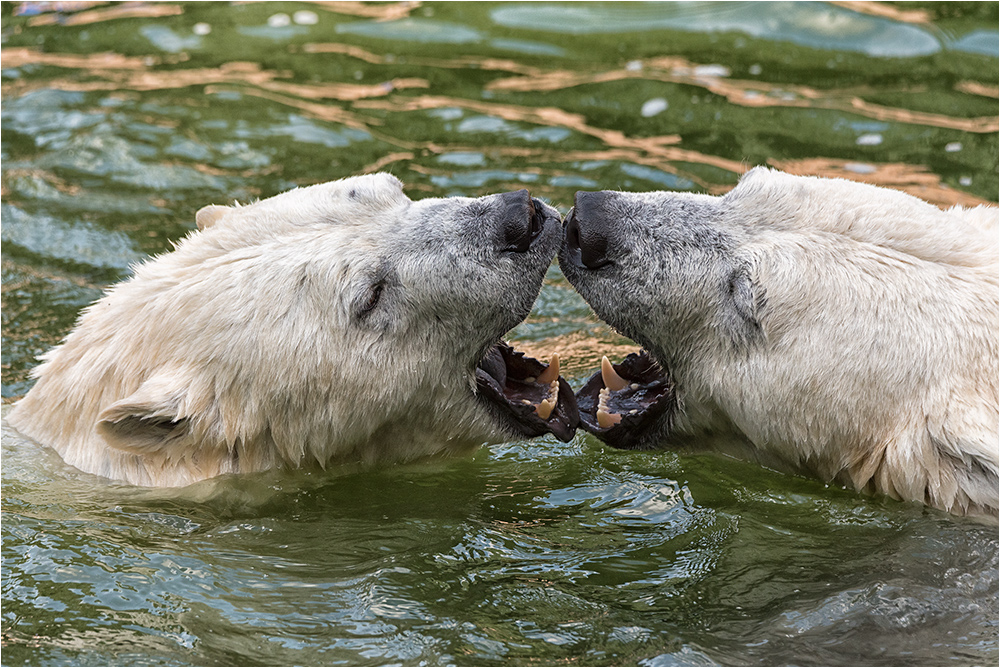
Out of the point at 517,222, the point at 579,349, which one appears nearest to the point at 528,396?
the point at 517,222

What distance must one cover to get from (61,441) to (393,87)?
19.7 feet

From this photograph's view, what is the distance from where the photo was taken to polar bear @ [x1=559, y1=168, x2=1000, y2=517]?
4.42 meters

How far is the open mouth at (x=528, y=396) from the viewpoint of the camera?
5.12 m

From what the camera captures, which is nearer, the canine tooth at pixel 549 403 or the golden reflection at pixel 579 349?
the canine tooth at pixel 549 403

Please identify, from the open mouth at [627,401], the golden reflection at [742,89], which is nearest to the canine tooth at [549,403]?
the open mouth at [627,401]

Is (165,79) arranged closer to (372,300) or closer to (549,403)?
(372,300)

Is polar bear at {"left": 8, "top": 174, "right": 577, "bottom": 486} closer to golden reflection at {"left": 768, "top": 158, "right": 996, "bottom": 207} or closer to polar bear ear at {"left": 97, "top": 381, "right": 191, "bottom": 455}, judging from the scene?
polar bear ear at {"left": 97, "top": 381, "right": 191, "bottom": 455}

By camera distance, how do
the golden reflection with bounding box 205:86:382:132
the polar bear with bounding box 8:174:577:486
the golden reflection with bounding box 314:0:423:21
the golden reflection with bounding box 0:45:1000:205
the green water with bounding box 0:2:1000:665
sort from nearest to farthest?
the green water with bounding box 0:2:1000:665 < the polar bear with bounding box 8:174:577:486 < the golden reflection with bounding box 0:45:1000:205 < the golden reflection with bounding box 205:86:382:132 < the golden reflection with bounding box 314:0:423:21

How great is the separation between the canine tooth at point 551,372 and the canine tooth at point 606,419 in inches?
10.7

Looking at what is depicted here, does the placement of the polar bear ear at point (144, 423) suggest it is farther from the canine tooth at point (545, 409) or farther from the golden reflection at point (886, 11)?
the golden reflection at point (886, 11)

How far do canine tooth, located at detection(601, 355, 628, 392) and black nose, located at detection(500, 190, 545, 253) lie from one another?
2.51 feet

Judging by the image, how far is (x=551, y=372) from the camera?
5.24 m

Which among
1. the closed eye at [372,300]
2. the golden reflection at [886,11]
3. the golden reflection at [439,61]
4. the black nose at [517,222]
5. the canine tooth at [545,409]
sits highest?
the golden reflection at [886,11]

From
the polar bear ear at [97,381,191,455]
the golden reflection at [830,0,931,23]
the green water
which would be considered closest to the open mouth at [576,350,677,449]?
the green water
